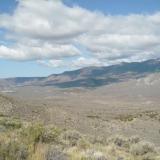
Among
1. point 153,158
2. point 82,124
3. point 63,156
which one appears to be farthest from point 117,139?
point 82,124

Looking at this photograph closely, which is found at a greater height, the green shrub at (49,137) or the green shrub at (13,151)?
the green shrub at (13,151)

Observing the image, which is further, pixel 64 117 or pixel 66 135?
pixel 64 117

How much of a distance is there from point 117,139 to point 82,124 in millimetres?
22584

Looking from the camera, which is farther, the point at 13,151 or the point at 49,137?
the point at 49,137

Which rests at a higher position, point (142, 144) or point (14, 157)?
point (14, 157)

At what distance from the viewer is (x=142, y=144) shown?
730 inches

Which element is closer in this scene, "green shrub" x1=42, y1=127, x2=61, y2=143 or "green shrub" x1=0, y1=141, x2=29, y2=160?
"green shrub" x1=0, y1=141, x2=29, y2=160

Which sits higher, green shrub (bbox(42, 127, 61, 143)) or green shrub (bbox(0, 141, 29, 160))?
green shrub (bbox(0, 141, 29, 160))

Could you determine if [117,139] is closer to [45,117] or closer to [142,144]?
[142,144]

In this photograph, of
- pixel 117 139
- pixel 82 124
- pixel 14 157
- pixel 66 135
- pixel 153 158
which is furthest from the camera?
pixel 82 124

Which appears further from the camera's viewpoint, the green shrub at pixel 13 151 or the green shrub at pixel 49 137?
the green shrub at pixel 49 137

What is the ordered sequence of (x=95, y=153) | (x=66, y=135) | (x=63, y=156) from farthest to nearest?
1. (x=66, y=135)
2. (x=95, y=153)
3. (x=63, y=156)

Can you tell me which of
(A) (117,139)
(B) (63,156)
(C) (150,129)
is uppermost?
(B) (63,156)

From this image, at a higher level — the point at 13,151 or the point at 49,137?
the point at 13,151
